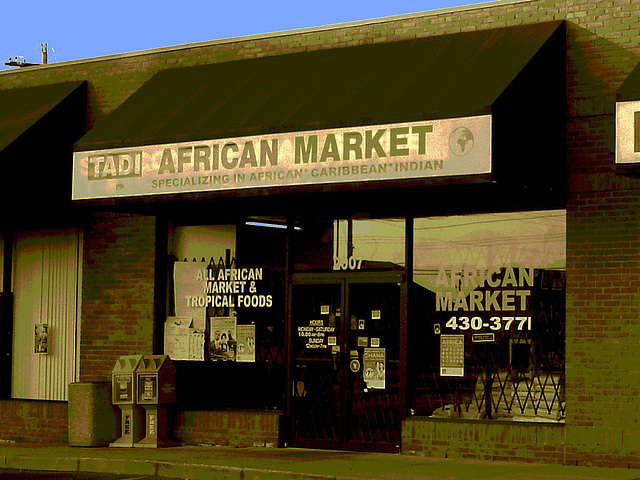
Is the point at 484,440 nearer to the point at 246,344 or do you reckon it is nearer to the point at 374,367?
the point at 374,367

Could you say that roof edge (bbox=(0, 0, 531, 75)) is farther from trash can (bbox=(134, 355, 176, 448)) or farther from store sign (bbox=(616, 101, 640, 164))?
trash can (bbox=(134, 355, 176, 448))

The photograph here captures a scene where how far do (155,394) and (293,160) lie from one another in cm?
391

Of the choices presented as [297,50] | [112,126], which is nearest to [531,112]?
[297,50]

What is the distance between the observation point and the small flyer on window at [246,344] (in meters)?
14.8

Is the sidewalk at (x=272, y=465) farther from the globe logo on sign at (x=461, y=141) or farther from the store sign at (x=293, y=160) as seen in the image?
the globe logo on sign at (x=461, y=141)

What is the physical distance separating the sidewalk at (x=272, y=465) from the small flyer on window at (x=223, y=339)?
125 cm

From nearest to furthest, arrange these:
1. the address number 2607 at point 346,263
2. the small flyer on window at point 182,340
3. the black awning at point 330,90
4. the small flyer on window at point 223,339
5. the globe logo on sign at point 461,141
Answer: the globe logo on sign at point 461,141 < the black awning at point 330,90 < the address number 2607 at point 346,263 < the small flyer on window at point 223,339 < the small flyer on window at point 182,340

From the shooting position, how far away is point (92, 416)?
14.6 meters

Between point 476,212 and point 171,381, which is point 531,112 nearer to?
point 476,212

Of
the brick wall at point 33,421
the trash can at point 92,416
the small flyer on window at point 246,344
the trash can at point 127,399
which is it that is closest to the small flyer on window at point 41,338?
the brick wall at point 33,421

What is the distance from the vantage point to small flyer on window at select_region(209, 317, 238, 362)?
589 inches

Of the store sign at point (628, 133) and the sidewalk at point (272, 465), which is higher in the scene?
the store sign at point (628, 133)

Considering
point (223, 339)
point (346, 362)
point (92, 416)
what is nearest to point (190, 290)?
point (223, 339)

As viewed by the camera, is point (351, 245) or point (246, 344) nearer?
point (351, 245)
